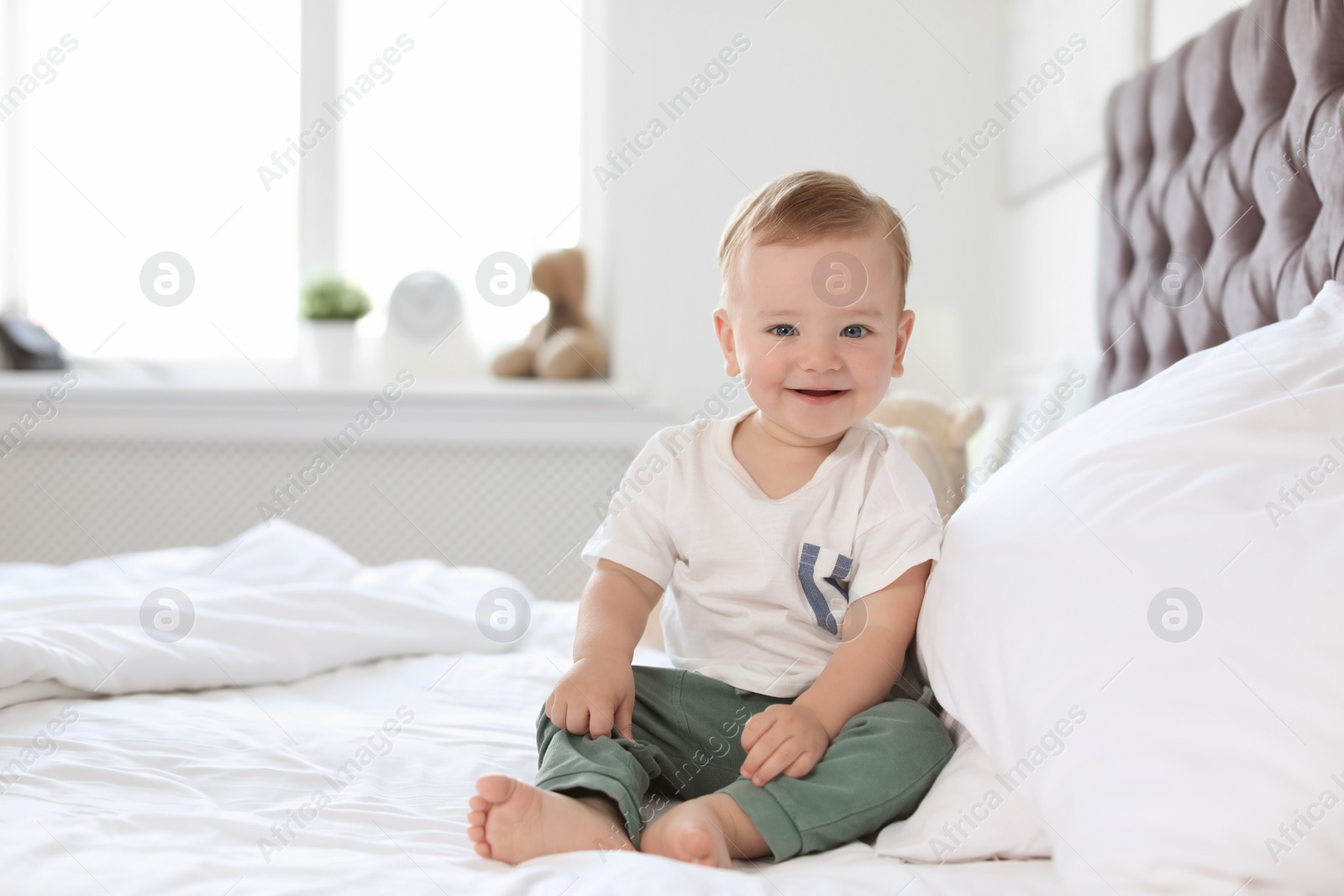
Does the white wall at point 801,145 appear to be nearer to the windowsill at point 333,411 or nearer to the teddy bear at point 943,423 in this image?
the windowsill at point 333,411

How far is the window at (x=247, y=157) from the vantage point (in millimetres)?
2951

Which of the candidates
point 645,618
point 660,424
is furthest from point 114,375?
point 645,618

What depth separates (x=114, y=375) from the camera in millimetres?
2914

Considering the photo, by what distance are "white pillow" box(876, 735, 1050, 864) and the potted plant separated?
2330 millimetres

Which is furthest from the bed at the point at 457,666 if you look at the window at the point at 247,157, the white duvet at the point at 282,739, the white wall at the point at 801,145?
the window at the point at 247,157

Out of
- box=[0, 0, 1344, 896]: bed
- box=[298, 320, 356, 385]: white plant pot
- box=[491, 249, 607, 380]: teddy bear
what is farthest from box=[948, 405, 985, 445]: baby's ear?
box=[298, 320, 356, 385]: white plant pot

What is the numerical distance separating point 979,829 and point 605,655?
1.12ft

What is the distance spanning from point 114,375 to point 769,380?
2.50m

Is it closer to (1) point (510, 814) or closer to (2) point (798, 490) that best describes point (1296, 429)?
(2) point (798, 490)

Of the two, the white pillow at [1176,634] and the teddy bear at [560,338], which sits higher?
the teddy bear at [560,338]

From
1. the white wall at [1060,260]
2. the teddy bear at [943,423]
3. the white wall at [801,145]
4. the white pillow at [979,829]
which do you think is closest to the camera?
the white pillow at [979,829]

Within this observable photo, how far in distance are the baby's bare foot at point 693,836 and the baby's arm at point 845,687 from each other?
0.05 metres

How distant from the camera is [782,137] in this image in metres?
2.76

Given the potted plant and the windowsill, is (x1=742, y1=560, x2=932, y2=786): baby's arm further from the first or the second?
the potted plant
